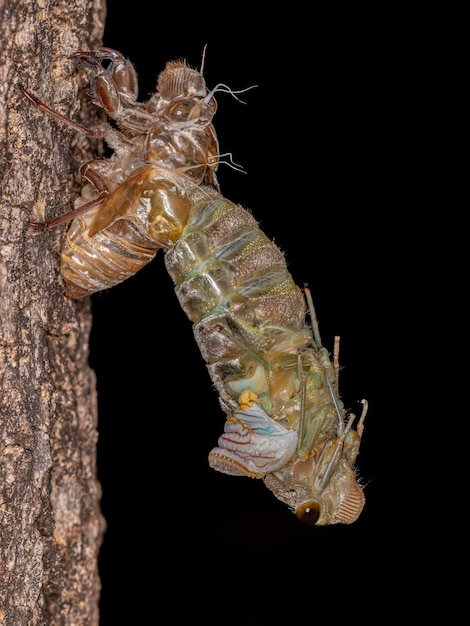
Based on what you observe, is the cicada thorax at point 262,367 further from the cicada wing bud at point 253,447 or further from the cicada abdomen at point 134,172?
the cicada abdomen at point 134,172

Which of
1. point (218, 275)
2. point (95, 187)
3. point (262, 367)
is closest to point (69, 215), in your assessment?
point (95, 187)

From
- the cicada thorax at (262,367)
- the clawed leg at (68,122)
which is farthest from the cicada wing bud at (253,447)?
the clawed leg at (68,122)

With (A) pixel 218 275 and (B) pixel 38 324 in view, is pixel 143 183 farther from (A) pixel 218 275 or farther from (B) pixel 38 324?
(B) pixel 38 324

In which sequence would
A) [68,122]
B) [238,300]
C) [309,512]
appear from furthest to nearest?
[238,300]
[309,512]
[68,122]

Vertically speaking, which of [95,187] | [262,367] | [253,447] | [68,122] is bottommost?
[253,447]

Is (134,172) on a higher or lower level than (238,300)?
higher

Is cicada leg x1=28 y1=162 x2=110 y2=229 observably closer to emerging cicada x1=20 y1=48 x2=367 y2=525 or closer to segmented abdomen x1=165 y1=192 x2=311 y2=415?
emerging cicada x1=20 y1=48 x2=367 y2=525

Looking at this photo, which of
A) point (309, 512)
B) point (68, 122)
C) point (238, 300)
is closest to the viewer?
point (68, 122)

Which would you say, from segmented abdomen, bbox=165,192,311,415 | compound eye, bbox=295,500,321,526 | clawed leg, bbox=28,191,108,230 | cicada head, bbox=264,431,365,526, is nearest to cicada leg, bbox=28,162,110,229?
clawed leg, bbox=28,191,108,230
